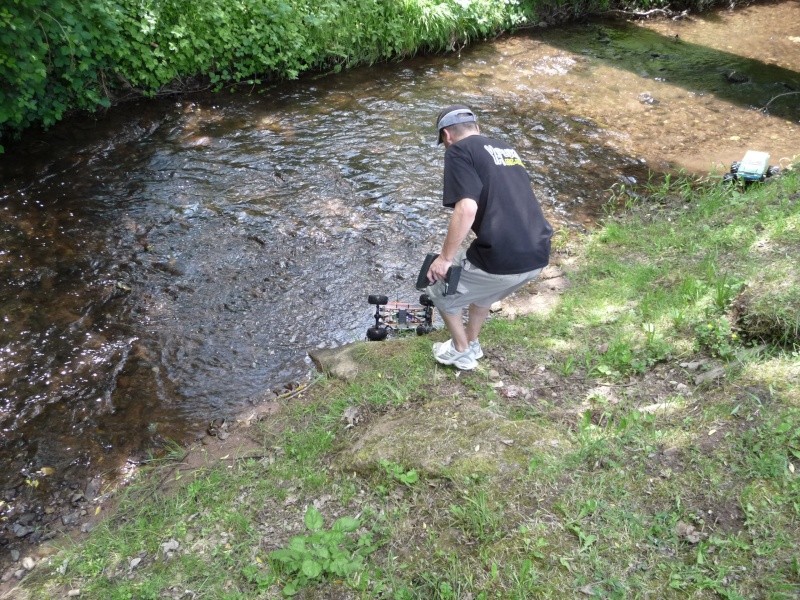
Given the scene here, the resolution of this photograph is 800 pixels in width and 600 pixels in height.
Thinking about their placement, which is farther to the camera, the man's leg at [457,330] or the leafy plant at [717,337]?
the man's leg at [457,330]

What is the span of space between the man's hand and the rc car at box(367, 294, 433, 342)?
4.67ft

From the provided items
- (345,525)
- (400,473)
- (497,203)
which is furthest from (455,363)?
(345,525)

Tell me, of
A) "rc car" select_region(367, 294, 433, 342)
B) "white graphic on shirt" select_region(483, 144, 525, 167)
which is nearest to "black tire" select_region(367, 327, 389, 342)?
"rc car" select_region(367, 294, 433, 342)

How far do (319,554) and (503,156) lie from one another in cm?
278

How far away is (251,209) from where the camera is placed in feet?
25.8

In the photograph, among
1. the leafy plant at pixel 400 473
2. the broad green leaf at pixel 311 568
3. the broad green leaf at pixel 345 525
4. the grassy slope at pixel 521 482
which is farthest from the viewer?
the leafy plant at pixel 400 473

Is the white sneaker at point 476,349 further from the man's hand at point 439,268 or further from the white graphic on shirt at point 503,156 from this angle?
the white graphic on shirt at point 503,156

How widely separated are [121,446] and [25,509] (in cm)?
79

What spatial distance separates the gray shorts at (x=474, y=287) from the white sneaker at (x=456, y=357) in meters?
0.38

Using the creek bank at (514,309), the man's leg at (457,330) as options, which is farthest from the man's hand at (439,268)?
the creek bank at (514,309)

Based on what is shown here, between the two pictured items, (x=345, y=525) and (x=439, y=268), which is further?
(x=439, y=268)

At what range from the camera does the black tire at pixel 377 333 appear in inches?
230

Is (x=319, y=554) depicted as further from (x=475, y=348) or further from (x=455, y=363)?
(x=475, y=348)

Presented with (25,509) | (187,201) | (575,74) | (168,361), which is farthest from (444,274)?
(575,74)
